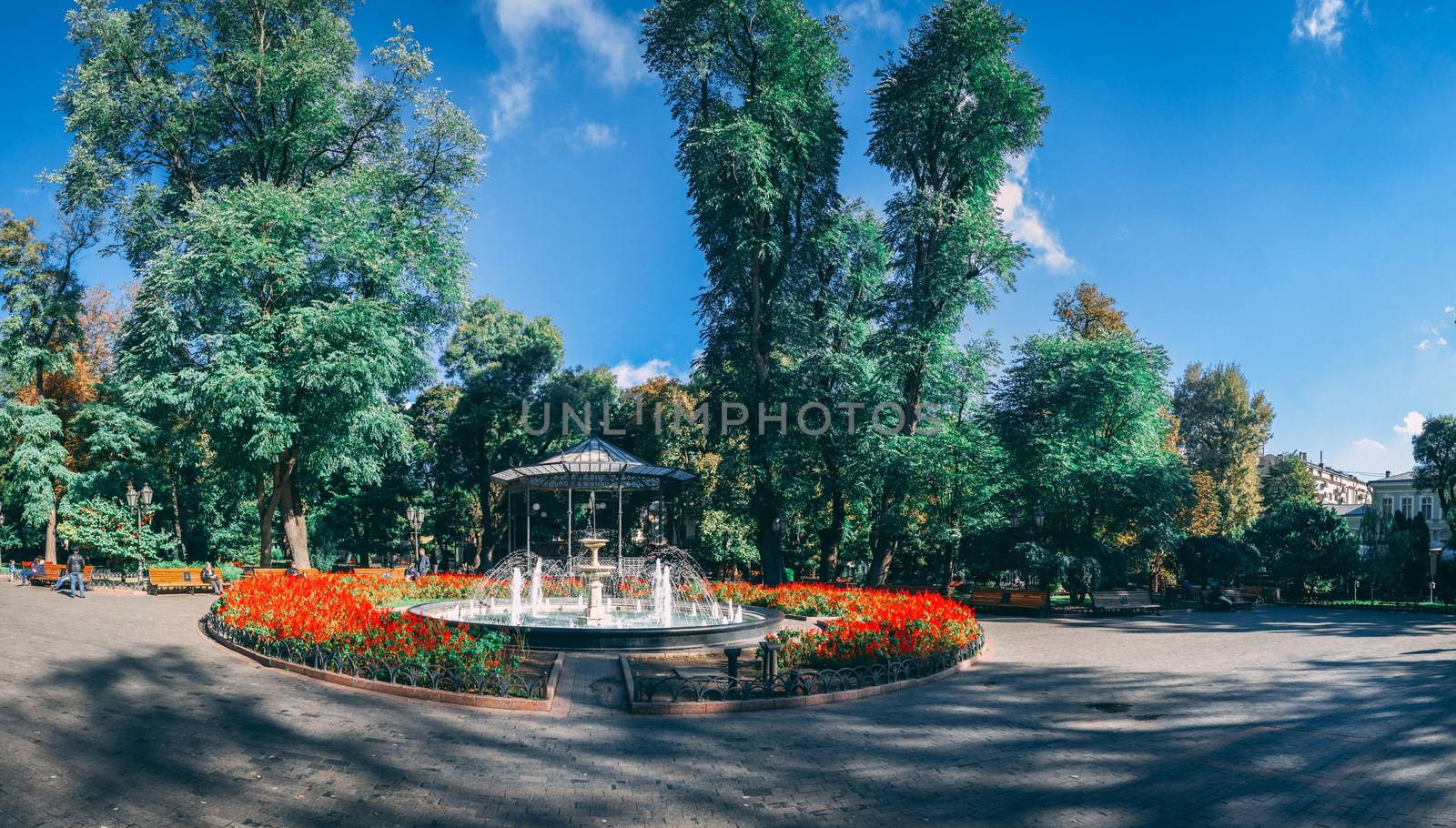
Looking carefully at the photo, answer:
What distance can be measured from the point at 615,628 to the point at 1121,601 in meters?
16.6

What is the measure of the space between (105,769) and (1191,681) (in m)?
13.5

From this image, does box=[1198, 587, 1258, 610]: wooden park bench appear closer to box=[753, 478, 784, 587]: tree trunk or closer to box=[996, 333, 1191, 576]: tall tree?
box=[996, 333, 1191, 576]: tall tree

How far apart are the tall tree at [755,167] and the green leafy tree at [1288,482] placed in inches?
1667

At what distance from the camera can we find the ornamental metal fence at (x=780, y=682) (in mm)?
9523

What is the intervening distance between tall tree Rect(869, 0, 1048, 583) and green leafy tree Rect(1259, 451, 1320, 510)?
39.3m

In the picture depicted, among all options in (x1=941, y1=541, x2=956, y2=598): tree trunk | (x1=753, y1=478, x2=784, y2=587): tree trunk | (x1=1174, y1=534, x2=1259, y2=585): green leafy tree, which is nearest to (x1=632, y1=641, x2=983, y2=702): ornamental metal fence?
(x1=753, y1=478, x2=784, y2=587): tree trunk

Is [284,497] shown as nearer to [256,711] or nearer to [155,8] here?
[155,8]

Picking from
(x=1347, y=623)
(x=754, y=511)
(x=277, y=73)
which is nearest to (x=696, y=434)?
(x=754, y=511)

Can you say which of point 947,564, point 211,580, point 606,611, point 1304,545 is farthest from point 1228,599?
point 211,580

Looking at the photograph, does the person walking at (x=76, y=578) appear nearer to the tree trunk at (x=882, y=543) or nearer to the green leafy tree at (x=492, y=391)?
the green leafy tree at (x=492, y=391)

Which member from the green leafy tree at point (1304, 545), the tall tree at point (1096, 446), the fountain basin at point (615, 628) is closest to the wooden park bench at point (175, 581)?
the fountain basin at point (615, 628)

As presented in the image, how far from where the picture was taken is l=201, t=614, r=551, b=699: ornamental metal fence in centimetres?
949

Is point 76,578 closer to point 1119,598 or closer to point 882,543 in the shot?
point 882,543

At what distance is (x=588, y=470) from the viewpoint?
23688mm
